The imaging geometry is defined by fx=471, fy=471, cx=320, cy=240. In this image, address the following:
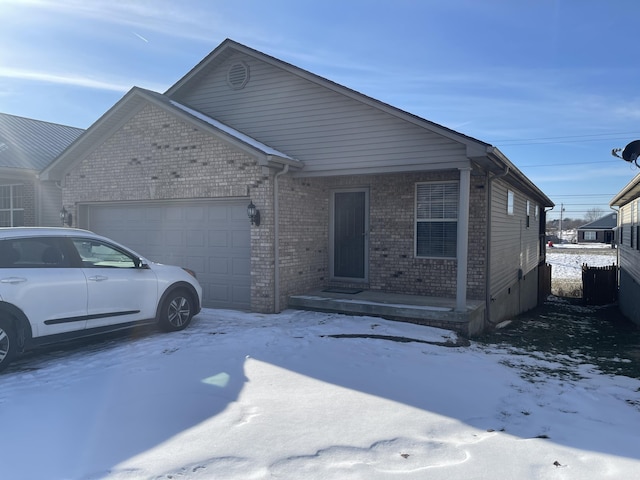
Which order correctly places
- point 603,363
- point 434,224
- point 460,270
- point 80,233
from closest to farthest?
Answer: point 80,233 → point 603,363 → point 460,270 → point 434,224

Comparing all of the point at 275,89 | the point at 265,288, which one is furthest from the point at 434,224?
the point at 275,89

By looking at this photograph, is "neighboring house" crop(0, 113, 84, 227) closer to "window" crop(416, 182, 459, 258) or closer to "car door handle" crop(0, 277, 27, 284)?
"car door handle" crop(0, 277, 27, 284)

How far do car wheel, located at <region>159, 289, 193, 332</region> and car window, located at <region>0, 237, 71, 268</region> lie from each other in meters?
1.67

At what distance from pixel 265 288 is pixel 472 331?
392 cm

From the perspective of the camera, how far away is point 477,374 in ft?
19.0

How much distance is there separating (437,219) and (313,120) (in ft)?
10.9

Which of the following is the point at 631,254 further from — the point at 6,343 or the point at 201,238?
Answer: the point at 6,343

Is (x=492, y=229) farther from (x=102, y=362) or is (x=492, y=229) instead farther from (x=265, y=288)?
(x=102, y=362)

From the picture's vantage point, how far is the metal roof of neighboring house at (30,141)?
46.0 ft

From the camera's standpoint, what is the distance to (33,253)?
20.0 ft

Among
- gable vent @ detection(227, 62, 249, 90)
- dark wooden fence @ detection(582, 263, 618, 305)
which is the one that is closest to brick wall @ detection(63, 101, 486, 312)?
gable vent @ detection(227, 62, 249, 90)

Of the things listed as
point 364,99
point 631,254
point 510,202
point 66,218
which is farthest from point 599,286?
point 66,218

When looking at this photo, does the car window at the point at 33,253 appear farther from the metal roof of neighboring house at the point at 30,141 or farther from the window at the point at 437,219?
the metal roof of neighboring house at the point at 30,141

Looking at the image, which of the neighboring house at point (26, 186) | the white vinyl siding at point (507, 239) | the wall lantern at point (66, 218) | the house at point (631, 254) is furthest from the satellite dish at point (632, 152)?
the neighboring house at point (26, 186)
